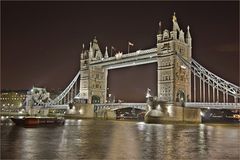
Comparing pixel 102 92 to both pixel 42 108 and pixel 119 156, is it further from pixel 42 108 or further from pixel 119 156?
pixel 119 156

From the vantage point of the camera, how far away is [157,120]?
46.9 m

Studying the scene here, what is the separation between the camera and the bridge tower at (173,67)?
51.7 m

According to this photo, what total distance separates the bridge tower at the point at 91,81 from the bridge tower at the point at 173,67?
872 inches

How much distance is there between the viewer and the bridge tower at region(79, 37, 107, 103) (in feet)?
240

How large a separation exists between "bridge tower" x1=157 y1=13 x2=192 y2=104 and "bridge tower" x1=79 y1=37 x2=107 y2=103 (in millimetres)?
22143

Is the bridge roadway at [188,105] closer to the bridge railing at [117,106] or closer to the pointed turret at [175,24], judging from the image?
the bridge railing at [117,106]

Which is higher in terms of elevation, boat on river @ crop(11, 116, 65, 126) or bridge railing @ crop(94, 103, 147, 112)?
bridge railing @ crop(94, 103, 147, 112)

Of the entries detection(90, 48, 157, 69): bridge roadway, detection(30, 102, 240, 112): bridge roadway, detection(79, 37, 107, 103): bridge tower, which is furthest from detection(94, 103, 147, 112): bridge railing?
detection(90, 48, 157, 69): bridge roadway

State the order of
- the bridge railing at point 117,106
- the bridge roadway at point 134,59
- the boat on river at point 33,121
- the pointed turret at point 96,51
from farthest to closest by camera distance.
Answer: the pointed turret at point 96,51, the bridge roadway at point 134,59, the bridge railing at point 117,106, the boat on river at point 33,121

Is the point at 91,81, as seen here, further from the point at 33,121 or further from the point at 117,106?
the point at 33,121

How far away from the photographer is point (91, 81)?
240ft

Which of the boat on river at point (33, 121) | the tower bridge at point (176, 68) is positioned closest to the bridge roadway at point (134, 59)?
the tower bridge at point (176, 68)

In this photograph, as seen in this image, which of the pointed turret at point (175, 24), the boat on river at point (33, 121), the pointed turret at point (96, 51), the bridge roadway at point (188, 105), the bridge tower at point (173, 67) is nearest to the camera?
the boat on river at point (33, 121)

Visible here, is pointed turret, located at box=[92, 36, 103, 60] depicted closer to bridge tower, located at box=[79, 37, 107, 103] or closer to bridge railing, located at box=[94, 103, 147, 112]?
bridge tower, located at box=[79, 37, 107, 103]
